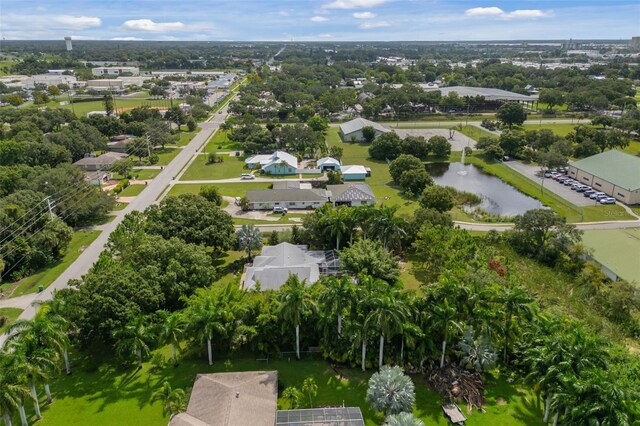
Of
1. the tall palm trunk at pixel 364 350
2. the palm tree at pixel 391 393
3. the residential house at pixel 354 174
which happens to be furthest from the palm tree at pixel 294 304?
the residential house at pixel 354 174

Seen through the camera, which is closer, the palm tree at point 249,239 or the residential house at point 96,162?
the palm tree at point 249,239

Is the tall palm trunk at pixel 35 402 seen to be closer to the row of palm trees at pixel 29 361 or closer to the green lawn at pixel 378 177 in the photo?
A: the row of palm trees at pixel 29 361

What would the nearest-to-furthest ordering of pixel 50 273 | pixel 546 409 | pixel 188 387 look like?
pixel 546 409
pixel 188 387
pixel 50 273

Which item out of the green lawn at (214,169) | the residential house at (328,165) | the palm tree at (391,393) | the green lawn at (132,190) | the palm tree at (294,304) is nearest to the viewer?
the palm tree at (391,393)

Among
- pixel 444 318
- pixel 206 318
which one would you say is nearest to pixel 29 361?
pixel 206 318

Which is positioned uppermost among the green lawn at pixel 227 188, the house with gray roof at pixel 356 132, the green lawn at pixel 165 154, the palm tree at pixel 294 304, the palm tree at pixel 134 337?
the house with gray roof at pixel 356 132

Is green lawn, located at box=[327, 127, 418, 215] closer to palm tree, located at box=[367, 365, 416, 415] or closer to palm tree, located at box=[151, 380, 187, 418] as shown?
palm tree, located at box=[367, 365, 416, 415]

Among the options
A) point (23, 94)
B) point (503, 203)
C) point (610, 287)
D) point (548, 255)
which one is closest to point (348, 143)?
point (503, 203)

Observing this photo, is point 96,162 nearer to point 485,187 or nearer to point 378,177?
point 378,177
